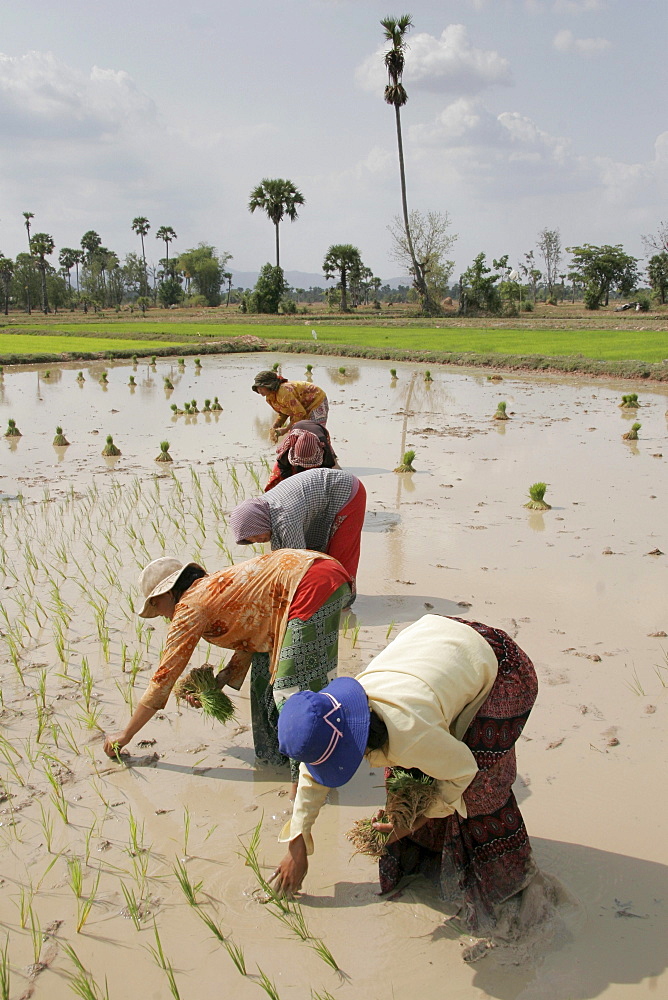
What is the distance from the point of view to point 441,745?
179cm

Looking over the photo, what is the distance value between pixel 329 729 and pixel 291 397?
4240 mm

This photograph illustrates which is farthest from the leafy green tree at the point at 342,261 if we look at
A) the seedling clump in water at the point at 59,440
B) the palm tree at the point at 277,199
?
the seedling clump in water at the point at 59,440

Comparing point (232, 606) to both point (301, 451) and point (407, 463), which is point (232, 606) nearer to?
point (301, 451)

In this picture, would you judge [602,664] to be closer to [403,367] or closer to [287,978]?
[287,978]

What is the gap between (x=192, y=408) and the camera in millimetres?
11664

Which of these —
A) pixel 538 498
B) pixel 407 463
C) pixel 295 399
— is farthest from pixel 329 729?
pixel 407 463

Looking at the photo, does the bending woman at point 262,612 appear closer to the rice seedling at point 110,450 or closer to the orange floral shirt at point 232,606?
the orange floral shirt at point 232,606

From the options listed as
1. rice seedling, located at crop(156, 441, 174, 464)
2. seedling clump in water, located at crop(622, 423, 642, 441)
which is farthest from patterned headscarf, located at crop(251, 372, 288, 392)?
seedling clump in water, located at crop(622, 423, 642, 441)

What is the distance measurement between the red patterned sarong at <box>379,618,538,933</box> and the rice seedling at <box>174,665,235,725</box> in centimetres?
83

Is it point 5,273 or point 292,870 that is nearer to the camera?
point 292,870

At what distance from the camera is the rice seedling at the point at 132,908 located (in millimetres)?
2240

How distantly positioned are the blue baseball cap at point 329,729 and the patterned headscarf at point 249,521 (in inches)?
50.1

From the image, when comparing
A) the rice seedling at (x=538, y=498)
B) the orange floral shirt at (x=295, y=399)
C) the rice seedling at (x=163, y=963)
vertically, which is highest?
the orange floral shirt at (x=295, y=399)

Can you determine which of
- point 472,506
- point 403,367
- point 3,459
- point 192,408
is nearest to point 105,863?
point 472,506
